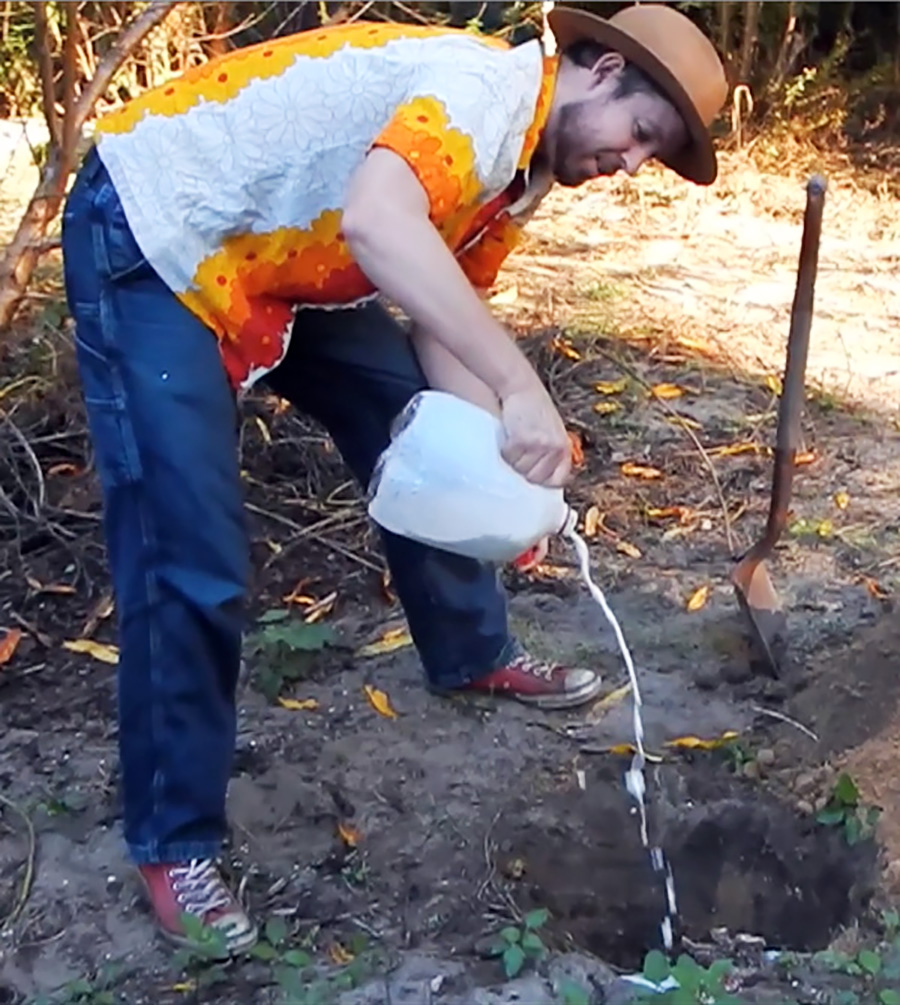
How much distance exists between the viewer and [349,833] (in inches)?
109

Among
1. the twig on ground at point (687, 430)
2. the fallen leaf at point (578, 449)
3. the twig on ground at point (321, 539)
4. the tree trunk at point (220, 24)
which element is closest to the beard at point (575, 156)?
the twig on ground at point (321, 539)

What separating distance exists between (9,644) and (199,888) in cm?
106

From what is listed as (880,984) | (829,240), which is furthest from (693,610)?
(829,240)

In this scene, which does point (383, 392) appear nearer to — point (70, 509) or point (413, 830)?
point (413, 830)

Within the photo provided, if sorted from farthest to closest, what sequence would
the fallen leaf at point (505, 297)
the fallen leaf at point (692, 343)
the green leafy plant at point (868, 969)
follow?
the fallen leaf at point (505, 297) → the fallen leaf at point (692, 343) → the green leafy plant at point (868, 969)

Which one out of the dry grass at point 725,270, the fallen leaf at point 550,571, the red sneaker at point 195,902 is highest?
the red sneaker at point 195,902

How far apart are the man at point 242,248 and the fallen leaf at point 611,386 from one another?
2.18 metres

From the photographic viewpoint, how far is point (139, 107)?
7.59 feet

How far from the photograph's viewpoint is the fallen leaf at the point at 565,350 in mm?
4852

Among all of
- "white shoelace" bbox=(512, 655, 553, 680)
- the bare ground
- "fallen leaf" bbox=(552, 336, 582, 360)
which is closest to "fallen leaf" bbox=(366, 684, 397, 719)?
the bare ground

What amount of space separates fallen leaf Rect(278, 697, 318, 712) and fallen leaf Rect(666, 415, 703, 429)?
168 centimetres

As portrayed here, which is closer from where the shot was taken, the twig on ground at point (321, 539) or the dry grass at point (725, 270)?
the twig on ground at point (321, 539)

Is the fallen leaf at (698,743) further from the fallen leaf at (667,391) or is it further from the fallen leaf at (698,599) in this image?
the fallen leaf at (667,391)

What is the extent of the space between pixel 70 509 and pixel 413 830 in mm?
1462
